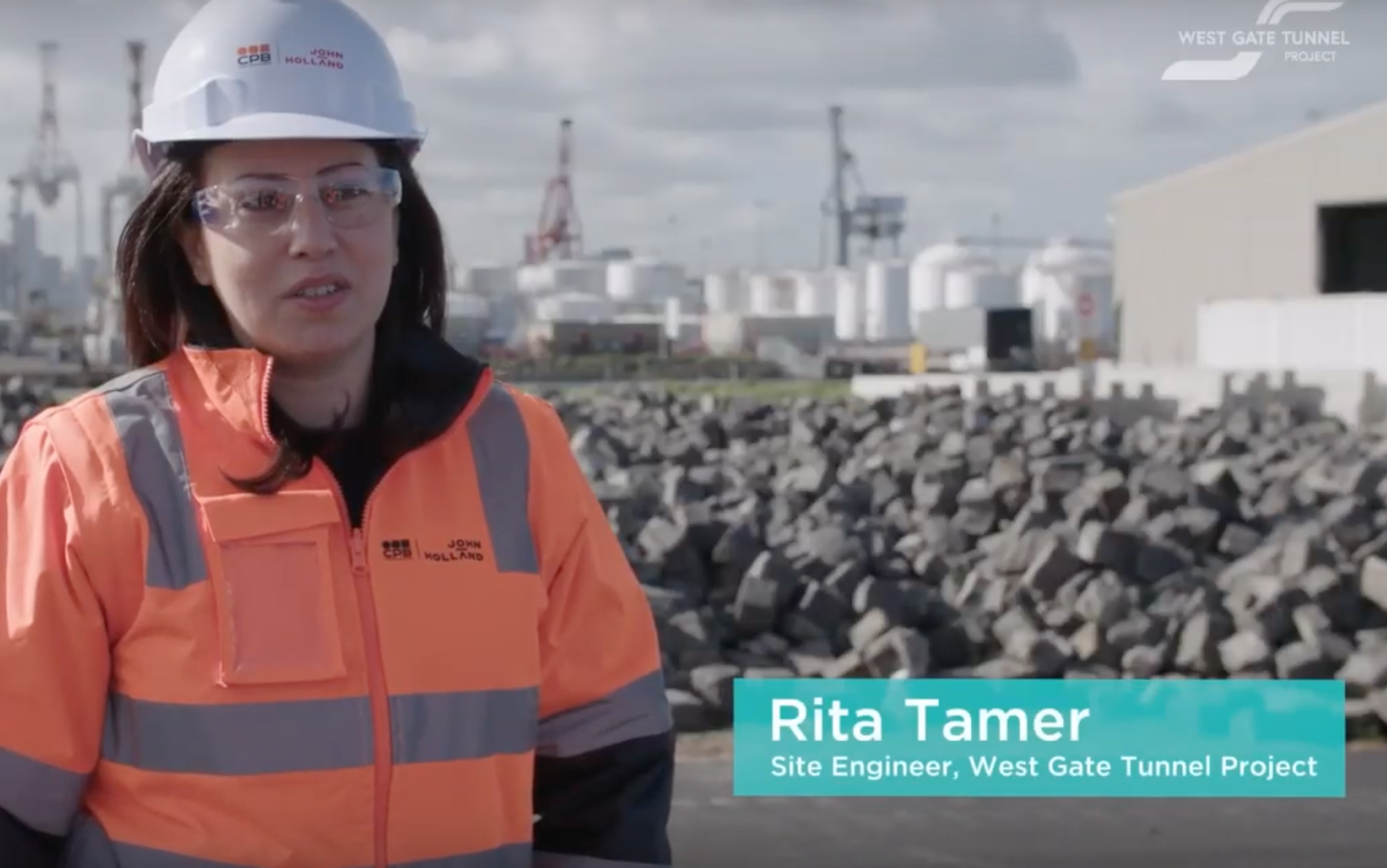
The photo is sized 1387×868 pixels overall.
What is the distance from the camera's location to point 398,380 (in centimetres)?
199

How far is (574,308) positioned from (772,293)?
11791 mm

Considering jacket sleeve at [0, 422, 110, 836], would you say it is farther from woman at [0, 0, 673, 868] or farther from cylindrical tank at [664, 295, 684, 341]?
cylindrical tank at [664, 295, 684, 341]

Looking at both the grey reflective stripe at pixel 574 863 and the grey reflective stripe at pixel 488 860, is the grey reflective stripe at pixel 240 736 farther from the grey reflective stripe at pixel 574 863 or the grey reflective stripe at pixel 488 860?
the grey reflective stripe at pixel 574 863

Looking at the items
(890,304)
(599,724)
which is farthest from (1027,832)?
(890,304)

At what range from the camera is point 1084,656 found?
8.01 m

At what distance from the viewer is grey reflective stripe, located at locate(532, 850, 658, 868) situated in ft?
6.42

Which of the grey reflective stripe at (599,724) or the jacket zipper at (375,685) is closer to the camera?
the jacket zipper at (375,685)

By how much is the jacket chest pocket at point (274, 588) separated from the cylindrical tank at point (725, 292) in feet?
251

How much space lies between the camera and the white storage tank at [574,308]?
67062 millimetres

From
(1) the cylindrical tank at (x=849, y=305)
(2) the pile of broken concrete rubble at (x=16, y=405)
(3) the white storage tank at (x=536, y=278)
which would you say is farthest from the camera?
(3) the white storage tank at (x=536, y=278)

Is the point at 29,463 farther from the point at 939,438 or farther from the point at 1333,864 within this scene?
the point at 939,438

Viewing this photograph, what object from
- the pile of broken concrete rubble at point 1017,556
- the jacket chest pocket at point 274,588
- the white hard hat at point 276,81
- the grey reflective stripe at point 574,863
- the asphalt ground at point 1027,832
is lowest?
the asphalt ground at point 1027,832
